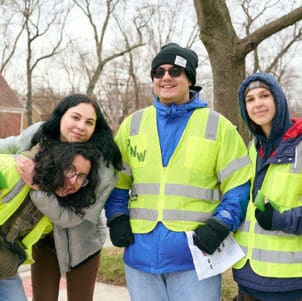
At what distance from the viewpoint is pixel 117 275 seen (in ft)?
16.8

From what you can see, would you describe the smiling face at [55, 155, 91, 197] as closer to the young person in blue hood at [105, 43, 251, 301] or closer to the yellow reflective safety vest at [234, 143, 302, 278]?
the young person in blue hood at [105, 43, 251, 301]

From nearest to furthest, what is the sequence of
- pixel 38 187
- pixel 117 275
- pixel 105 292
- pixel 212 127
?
pixel 38 187 < pixel 212 127 < pixel 105 292 < pixel 117 275

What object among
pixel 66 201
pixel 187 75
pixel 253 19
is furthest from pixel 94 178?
pixel 253 19

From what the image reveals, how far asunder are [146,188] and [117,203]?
266 millimetres

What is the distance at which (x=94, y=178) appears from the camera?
2.64 meters

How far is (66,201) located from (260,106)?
50.6 inches

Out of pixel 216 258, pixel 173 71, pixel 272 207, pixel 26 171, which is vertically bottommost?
pixel 216 258

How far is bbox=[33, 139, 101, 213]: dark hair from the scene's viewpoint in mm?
2469

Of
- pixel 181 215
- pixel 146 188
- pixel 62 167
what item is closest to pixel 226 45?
pixel 146 188

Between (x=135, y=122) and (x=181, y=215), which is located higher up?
(x=135, y=122)

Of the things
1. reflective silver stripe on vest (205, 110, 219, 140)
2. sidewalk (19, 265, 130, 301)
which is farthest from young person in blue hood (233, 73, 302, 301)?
sidewalk (19, 265, 130, 301)

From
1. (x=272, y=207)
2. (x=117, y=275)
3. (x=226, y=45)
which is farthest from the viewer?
(x=226, y=45)

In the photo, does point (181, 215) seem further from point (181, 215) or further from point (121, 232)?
point (121, 232)

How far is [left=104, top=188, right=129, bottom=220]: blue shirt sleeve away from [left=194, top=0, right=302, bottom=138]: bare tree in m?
2.91
